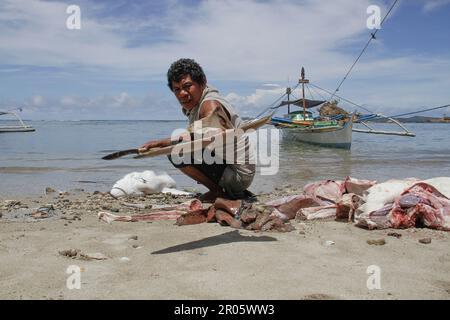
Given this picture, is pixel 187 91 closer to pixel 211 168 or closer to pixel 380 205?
pixel 211 168

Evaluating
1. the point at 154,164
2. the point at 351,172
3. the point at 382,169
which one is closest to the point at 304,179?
the point at 351,172

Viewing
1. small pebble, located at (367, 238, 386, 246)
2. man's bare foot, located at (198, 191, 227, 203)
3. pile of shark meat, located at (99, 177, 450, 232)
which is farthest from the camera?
man's bare foot, located at (198, 191, 227, 203)

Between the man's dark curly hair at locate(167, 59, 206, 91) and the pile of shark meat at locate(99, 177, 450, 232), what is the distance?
1.12 meters

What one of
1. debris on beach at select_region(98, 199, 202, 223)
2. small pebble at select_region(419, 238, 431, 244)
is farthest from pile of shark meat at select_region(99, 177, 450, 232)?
small pebble at select_region(419, 238, 431, 244)

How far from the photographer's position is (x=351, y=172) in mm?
9672

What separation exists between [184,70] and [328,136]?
1657 cm

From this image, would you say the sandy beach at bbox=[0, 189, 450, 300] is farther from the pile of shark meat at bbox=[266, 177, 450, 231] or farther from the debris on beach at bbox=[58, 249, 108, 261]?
the pile of shark meat at bbox=[266, 177, 450, 231]

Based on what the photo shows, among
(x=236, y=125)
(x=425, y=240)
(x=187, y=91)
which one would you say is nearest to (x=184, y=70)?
(x=187, y=91)

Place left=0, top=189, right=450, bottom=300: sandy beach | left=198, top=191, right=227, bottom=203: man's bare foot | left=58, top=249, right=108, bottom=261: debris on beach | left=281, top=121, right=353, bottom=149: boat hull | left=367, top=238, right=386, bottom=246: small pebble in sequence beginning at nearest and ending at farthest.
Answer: left=0, top=189, right=450, bottom=300: sandy beach
left=58, top=249, right=108, bottom=261: debris on beach
left=367, top=238, right=386, bottom=246: small pebble
left=198, top=191, right=227, bottom=203: man's bare foot
left=281, top=121, right=353, bottom=149: boat hull

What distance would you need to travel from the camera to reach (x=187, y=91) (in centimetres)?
402

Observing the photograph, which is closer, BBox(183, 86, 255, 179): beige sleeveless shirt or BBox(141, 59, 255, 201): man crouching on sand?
BBox(141, 59, 255, 201): man crouching on sand

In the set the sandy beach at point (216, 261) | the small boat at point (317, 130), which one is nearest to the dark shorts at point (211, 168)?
the sandy beach at point (216, 261)

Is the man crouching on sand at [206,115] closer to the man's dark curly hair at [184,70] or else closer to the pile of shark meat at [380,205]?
the man's dark curly hair at [184,70]

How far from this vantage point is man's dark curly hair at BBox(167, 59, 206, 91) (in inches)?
156
